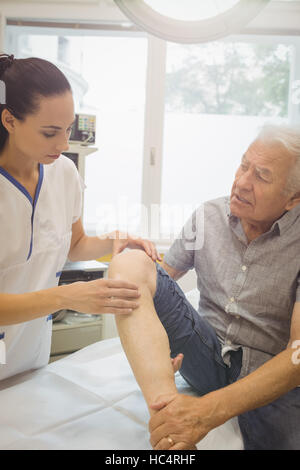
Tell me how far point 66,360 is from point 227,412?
0.53m

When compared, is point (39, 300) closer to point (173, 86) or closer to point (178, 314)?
point (178, 314)

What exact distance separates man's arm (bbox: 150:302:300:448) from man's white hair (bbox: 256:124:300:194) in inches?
12.7

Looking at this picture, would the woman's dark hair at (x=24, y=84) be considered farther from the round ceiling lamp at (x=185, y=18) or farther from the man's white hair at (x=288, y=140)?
the man's white hair at (x=288, y=140)

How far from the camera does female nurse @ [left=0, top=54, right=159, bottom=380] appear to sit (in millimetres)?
795

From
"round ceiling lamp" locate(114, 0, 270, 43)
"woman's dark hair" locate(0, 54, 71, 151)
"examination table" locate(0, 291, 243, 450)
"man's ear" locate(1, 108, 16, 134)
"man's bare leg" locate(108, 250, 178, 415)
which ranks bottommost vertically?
"examination table" locate(0, 291, 243, 450)

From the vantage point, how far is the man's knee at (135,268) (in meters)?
0.90

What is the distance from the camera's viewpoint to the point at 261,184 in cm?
100

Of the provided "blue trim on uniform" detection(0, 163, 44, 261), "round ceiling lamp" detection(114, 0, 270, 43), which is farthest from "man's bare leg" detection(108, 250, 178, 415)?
"round ceiling lamp" detection(114, 0, 270, 43)

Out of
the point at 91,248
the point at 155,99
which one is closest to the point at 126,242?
the point at 91,248

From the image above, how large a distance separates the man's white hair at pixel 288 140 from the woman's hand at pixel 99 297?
0.46 metres

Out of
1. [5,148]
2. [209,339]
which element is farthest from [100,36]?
[209,339]

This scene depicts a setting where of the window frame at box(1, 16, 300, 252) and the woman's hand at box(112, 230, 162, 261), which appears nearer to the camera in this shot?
the woman's hand at box(112, 230, 162, 261)

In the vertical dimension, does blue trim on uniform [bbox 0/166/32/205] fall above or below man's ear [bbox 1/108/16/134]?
below

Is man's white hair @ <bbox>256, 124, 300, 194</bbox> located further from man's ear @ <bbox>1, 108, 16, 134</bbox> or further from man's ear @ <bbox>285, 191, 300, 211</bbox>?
man's ear @ <bbox>1, 108, 16, 134</bbox>
